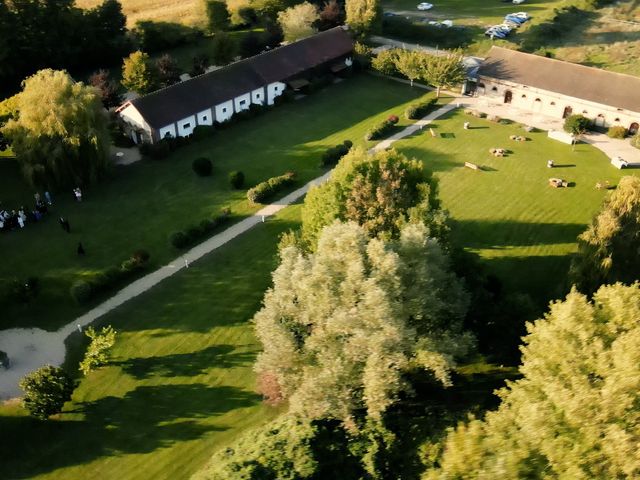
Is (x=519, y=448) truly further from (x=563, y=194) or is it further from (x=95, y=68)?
(x=95, y=68)

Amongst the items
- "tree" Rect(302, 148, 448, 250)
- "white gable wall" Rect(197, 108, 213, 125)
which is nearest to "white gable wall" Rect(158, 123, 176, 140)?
"white gable wall" Rect(197, 108, 213, 125)

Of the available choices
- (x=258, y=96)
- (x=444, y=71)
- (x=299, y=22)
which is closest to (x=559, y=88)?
(x=444, y=71)

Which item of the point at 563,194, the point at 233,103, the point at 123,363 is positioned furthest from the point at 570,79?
the point at 123,363

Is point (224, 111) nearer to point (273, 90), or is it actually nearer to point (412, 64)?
point (273, 90)

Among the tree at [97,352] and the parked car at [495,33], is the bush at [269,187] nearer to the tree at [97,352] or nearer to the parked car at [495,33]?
the tree at [97,352]

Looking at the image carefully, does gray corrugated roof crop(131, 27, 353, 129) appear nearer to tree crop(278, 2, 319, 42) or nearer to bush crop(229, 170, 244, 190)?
tree crop(278, 2, 319, 42)

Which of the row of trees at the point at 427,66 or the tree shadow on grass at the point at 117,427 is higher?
the row of trees at the point at 427,66

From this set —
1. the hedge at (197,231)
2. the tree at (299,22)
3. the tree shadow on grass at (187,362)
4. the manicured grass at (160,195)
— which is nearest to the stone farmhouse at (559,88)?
the manicured grass at (160,195)
